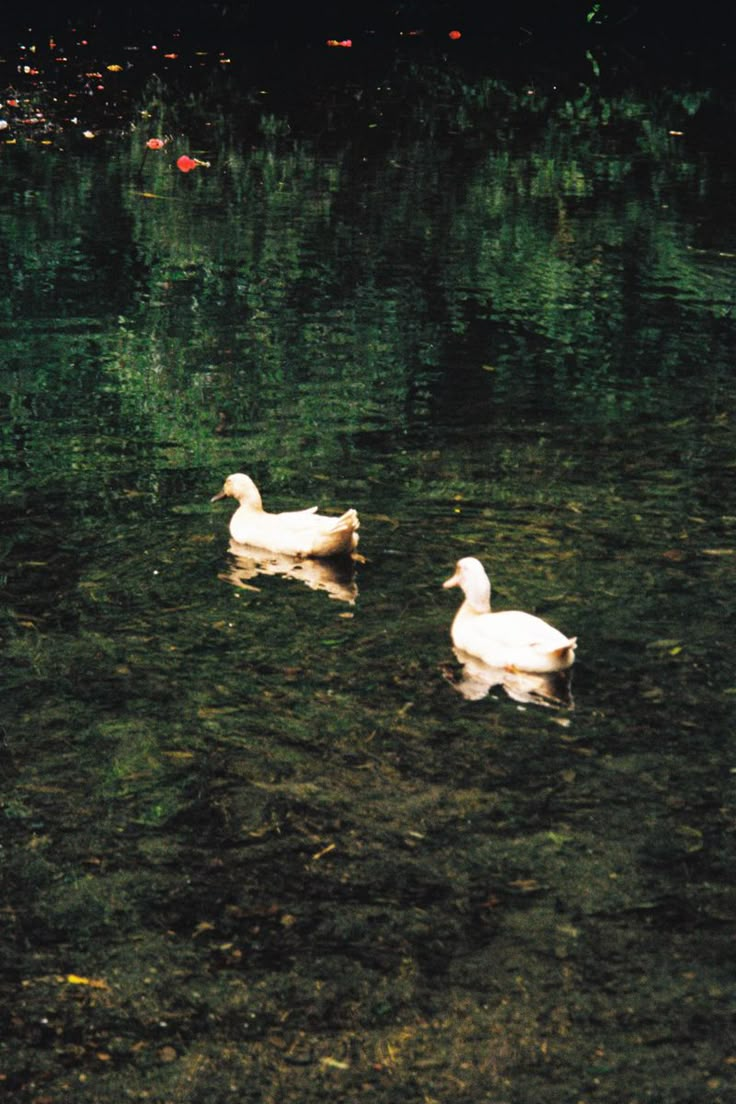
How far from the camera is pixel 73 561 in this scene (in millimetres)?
9727

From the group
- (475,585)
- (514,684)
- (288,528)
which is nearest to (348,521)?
(288,528)

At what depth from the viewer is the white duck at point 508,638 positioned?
27.4 feet

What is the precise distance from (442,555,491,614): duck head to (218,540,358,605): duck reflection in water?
718 mm

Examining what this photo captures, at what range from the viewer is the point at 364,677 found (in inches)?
332

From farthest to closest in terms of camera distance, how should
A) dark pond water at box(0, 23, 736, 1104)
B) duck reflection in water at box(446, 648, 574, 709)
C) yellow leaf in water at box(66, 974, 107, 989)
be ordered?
duck reflection in water at box(446, 648, 574, 709) → yellow leaf in water at box(66, 974, 107, 989) → dark pond water at box(0, 23, 736, 1104)

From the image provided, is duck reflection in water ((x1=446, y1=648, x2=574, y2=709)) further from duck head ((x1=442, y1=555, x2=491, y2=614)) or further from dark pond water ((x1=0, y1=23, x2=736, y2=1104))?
duck head ((x1=442, y1=555, x2=491, y2=614))

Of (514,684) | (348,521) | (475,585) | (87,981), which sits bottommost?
(87,981)

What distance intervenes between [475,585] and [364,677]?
790 mm

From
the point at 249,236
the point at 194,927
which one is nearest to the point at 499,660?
the point at 194,927

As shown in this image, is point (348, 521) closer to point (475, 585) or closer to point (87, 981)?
point (475, 585)

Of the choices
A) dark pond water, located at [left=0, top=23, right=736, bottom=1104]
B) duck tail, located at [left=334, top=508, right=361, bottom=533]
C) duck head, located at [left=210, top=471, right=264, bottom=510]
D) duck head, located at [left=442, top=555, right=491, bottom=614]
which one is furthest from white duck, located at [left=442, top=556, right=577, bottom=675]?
duck head, located at [left=210, top=471, right=264, bottom=510]

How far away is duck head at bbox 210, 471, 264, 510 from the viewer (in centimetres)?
1028

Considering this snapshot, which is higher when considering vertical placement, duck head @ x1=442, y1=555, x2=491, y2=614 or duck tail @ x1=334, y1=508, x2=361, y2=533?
duck tail @ x1=334, y1=508, x2=361, y2=533

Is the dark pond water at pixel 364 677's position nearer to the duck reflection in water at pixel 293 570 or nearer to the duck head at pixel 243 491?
the duck reflection in water at pixel 293 570
